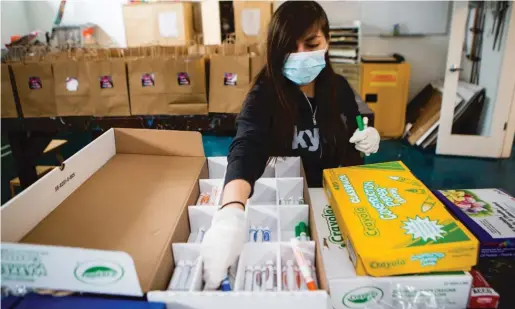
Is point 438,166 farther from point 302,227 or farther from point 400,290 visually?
point 400,290

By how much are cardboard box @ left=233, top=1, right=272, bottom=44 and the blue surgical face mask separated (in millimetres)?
2456

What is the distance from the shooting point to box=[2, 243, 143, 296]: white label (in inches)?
25.9

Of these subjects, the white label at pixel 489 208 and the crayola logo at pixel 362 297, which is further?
the white label at pixel 489 208

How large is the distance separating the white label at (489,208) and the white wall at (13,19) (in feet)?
15.4

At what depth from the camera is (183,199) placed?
1.09m

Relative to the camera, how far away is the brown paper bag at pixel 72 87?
8.70 feet

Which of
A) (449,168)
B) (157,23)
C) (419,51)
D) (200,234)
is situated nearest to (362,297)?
(200,234)

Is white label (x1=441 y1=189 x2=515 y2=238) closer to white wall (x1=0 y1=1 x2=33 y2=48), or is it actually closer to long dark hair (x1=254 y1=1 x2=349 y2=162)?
long dark hair (x1=254 y1=1 x2=349 y2=162)

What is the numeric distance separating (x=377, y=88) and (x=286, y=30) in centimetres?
324

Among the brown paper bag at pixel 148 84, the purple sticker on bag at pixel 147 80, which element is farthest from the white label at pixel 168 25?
the purple sticker on bag at pixel 147 80

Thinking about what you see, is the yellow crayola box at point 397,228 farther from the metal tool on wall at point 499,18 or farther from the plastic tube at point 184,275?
the metal tool on wall at point 499,18

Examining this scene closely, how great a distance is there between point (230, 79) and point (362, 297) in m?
2.09

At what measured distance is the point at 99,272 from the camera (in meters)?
0.67

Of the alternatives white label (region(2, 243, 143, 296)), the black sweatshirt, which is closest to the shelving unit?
the black sweatshirt
